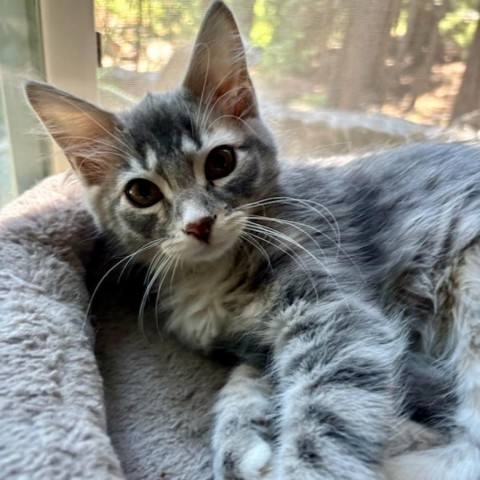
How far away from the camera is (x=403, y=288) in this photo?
4.23 ft

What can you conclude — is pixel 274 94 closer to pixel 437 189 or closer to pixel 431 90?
pixel 431 90

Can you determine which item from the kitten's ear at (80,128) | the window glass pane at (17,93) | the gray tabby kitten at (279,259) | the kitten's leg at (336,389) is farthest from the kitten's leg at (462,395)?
the window glass pane at (17,93)

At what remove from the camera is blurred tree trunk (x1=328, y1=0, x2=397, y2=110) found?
5.94 feet

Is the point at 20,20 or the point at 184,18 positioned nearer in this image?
the point at 20,20

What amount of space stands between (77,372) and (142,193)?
365 millimetres

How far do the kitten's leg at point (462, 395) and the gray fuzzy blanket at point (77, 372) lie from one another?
0.38 meters

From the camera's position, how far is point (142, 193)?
1.21 metres

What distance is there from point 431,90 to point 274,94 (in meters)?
0.54

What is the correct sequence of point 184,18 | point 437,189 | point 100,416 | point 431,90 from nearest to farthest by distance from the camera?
point 100,416 → point 437,189 → point 184,18 → point 431,90

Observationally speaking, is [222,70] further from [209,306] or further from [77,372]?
[77,372]

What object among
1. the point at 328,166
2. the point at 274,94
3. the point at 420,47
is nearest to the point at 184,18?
the point at 274,94

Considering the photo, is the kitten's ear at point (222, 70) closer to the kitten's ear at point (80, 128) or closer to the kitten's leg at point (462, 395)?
the kitten's ear at point (80, 128)

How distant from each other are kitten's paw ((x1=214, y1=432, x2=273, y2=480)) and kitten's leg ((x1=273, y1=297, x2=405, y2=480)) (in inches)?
1.2

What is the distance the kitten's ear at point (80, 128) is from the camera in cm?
118
